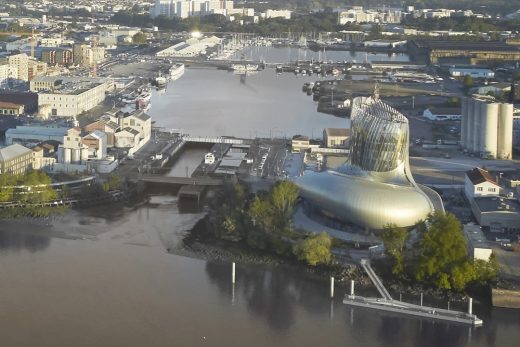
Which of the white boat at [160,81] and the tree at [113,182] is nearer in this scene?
the tree at [113,182]

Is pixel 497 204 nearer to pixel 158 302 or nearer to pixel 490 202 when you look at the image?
pixel 490 202

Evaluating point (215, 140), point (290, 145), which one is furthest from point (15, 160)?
point (290, 145)

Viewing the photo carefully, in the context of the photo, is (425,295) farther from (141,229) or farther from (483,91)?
(483,91)

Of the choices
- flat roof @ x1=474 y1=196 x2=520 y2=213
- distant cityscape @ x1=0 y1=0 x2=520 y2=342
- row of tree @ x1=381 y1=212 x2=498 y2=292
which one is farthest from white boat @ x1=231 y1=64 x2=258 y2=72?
row of tree @ x1=381 y1=212 x2=498 y2=292

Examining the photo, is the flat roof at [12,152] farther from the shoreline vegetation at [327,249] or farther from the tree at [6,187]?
the shoreline vegetation at [327,249]

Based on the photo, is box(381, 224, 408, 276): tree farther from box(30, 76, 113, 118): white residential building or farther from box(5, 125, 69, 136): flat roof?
box(30, 76, 113, 118): white residential building

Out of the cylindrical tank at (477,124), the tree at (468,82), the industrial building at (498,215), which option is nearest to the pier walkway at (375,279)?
the industrial building at (498,215)
